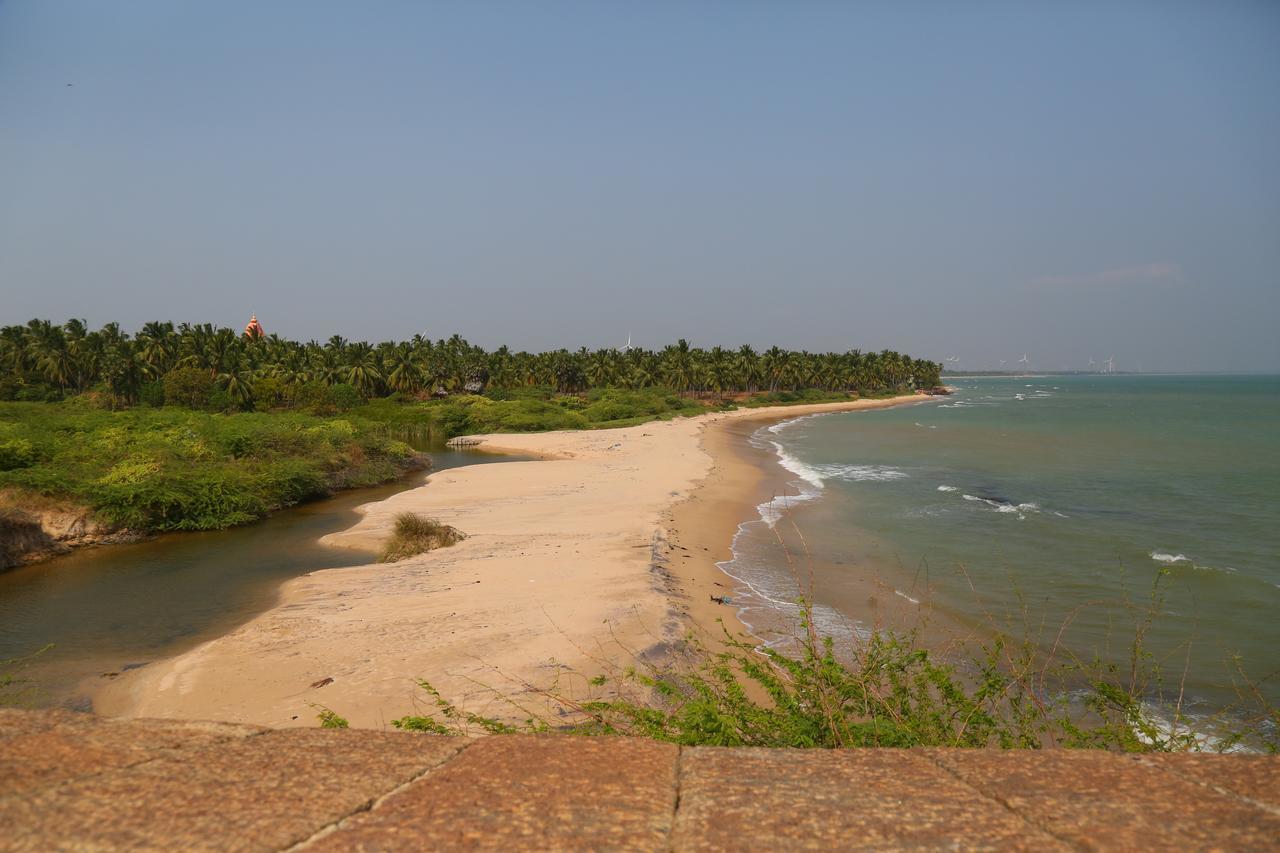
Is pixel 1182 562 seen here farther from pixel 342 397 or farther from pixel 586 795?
pixel 342 397

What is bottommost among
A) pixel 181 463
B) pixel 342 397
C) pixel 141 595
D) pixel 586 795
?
pixel 141 595

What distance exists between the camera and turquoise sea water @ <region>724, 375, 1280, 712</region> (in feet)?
44.2

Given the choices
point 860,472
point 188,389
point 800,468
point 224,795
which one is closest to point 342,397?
point 188,389

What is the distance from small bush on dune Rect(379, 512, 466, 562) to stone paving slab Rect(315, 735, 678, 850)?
53.0 feet

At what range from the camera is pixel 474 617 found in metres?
12.7

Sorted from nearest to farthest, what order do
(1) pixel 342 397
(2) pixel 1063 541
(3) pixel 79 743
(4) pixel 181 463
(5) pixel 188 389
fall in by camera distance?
(3) pixel 79 743
(2) pixel 1063 541
(4) pixel 181 463
(5) pixel 188 389
(1) pixel 342 397

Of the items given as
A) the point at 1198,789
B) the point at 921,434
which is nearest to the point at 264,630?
the point at 1198,789

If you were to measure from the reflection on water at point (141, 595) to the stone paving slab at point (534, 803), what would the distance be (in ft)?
36.6

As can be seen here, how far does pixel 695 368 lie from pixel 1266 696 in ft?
324

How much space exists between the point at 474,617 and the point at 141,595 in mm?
9955

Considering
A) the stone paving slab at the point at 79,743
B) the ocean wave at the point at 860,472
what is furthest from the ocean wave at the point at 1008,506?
the stone paving slab at the point at 79,743

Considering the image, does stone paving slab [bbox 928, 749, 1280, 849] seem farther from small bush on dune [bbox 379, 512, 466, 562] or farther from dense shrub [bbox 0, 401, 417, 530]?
dense shrub [bbox 0, 401, 417, 530]

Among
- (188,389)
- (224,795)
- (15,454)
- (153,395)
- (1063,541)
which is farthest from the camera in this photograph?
(153,395)

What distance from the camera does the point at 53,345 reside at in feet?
220
